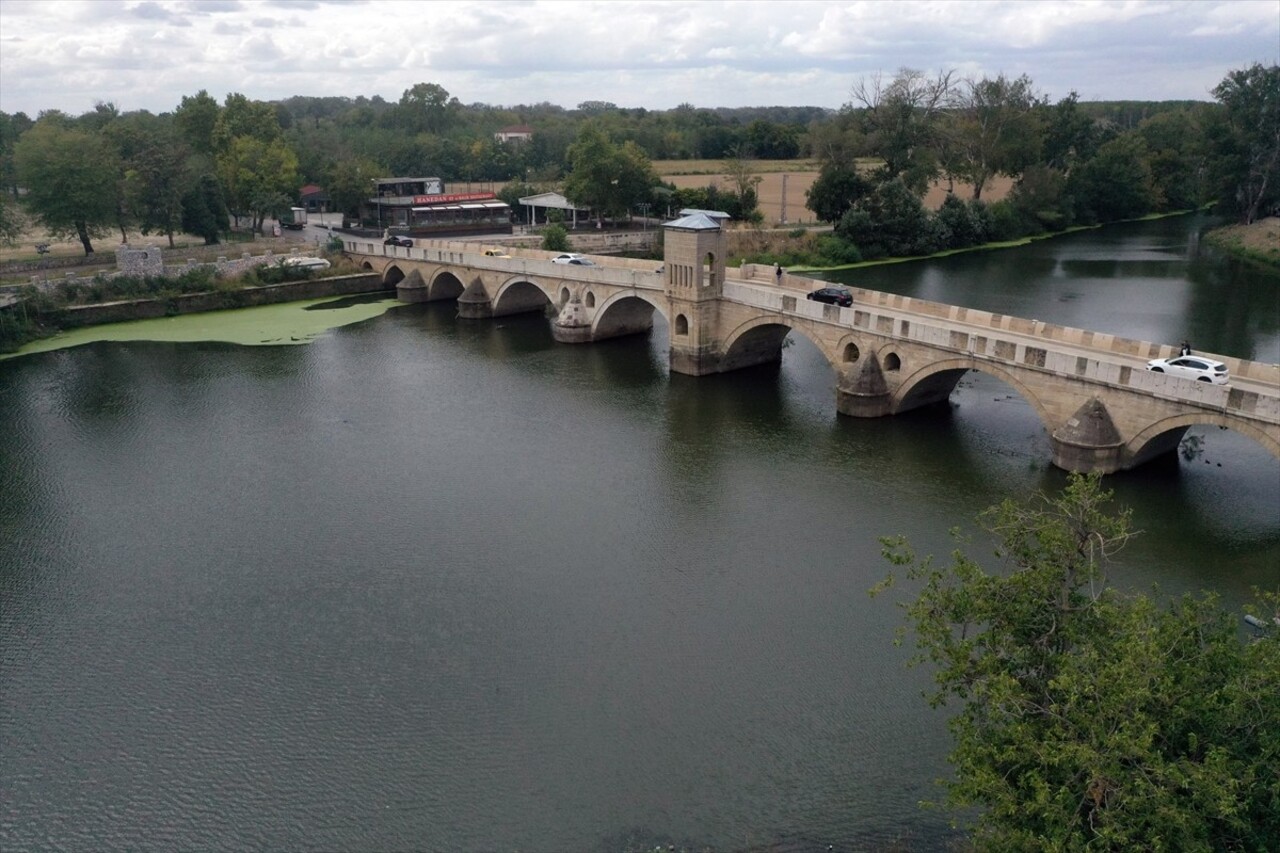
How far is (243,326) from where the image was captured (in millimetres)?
48781

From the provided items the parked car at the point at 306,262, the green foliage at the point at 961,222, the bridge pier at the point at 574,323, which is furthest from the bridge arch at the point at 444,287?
the green foliage at the point at 961,222

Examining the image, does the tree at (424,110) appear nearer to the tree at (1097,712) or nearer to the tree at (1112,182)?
the tree at (1112,182)

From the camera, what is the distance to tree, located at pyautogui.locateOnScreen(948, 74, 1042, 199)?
78.1m

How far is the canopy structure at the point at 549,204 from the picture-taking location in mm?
75188

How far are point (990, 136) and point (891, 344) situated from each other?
182 ft

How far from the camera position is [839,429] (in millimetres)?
31391

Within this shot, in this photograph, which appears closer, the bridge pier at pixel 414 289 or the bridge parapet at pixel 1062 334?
the bridge parapet at pixel 1062 334

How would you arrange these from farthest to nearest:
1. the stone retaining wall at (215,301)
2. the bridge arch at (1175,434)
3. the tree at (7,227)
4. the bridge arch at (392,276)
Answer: the bridge arch at (392,276) < the tree at (7,227) < the stone retaining wall at (215,301) < the bridge arch at (1175,434)

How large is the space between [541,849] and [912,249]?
5927 cm

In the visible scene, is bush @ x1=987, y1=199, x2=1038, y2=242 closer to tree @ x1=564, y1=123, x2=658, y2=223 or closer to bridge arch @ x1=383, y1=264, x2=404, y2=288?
tree @ x1=564, y1=123, x2=658, y2=223

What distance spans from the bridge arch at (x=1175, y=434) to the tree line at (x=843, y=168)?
133 ft

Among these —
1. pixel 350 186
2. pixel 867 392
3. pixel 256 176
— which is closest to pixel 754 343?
pixel 867 392

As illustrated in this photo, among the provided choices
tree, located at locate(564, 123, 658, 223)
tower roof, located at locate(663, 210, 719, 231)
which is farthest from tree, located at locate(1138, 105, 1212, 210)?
tower roof, located at locate(663, 210, 719, 231)

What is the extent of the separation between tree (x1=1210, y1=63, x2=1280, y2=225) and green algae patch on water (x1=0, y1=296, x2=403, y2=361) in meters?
60.0
